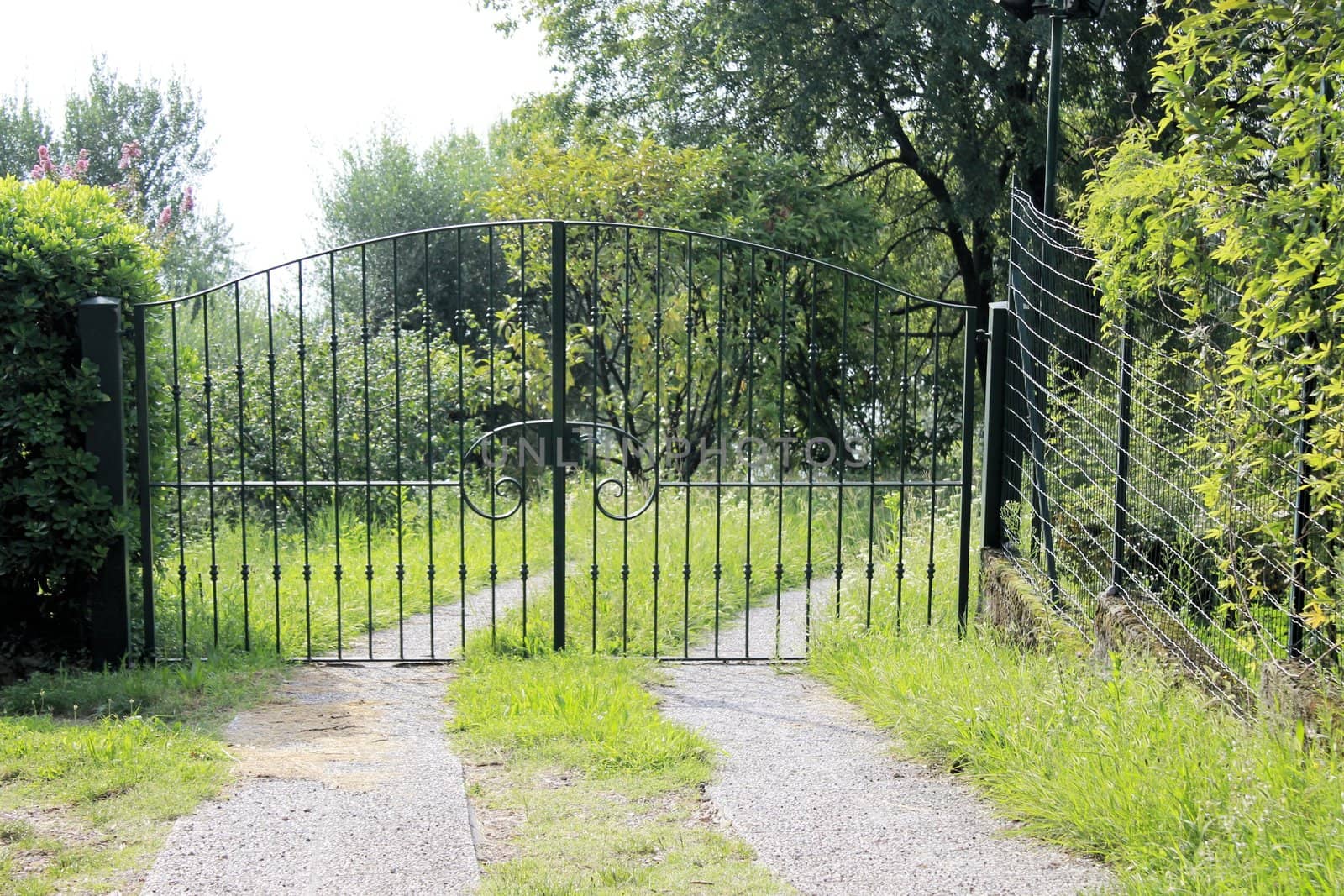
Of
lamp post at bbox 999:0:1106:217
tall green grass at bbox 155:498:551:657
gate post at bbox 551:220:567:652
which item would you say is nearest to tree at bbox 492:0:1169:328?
tall green grass at bbox 155:498:551:657

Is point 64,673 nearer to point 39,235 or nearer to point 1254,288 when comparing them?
point 39,235

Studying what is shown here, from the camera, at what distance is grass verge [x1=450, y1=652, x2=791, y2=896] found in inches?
143

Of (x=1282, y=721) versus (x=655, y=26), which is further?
(x=655, y=26)

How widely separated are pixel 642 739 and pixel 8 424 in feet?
10.9

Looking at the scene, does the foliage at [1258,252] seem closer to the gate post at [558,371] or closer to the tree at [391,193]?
the gate post at [558,371]

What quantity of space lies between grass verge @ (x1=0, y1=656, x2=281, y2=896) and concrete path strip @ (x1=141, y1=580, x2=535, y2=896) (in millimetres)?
117

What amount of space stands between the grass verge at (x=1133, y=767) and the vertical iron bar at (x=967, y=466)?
3.58ft

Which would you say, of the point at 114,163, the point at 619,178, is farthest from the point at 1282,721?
the point at 114,163

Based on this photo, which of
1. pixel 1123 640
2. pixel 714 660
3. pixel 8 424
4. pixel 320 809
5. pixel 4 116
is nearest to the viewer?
pixel 320 809

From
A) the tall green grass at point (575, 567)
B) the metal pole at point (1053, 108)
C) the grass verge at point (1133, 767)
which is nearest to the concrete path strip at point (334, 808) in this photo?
the tall green grass at point (575, 567)

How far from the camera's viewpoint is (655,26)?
49.2 feet

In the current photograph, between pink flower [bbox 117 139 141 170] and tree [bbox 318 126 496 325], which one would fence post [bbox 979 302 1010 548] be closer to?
pink flower [bbox 117 139 141 170]

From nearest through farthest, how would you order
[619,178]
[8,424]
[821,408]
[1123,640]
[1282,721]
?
[1282,721] → [1123,640] → [8,424] → [619,178] → [821,408]

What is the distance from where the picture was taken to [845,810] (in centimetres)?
419
